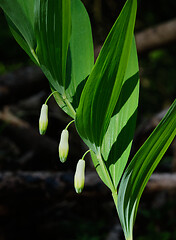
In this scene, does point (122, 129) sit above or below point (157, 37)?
above

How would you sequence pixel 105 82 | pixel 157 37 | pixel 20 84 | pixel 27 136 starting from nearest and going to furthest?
pixel 105 82 < pixel 20 84 < pixel 157 37 < pixel 27 136

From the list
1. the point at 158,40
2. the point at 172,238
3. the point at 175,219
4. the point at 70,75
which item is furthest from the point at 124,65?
the point at 158,40

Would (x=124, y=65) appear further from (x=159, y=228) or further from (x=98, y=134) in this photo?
(x=159, y=228)

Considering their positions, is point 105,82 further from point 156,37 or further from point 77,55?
point 156,37

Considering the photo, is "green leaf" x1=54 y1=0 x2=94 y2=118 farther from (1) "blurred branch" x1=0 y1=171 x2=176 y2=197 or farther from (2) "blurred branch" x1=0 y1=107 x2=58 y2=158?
(2) "blurred branch" x1=0 y1=107 x2=58 y2=158

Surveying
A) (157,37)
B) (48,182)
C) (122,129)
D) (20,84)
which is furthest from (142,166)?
(157,37)

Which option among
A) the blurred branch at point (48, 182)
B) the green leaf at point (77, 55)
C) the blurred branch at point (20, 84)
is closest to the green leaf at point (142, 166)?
the green leaf at point (77, 55)

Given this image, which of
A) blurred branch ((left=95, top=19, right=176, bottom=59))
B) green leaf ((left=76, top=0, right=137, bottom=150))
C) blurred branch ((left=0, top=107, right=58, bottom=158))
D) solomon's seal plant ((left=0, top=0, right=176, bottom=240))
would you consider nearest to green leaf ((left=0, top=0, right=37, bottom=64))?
solomon's seal plant ((left=0, top=0, right=176, bottom=240))

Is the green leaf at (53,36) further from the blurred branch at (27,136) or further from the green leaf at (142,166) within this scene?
the blurred branch at (27,136)
